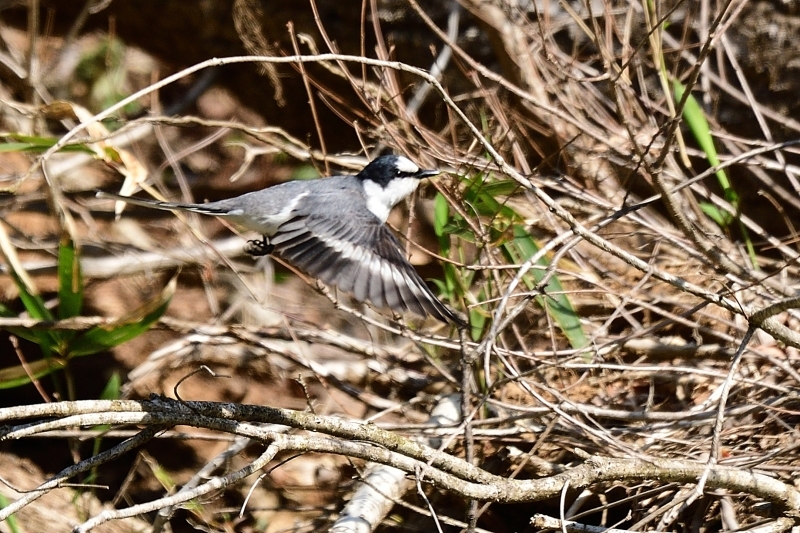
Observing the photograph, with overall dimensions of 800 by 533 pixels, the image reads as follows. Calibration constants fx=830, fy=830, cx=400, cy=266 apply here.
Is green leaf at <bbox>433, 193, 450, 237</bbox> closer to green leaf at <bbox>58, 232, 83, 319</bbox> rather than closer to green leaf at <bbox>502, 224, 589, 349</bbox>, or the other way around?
green leaf at <bbox>502, 224, 589, 349</bbox>

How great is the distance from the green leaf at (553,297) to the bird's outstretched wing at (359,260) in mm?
438

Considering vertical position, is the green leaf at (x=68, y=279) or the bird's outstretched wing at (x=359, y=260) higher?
the bird's outstretched wing at (x=359, y=260)

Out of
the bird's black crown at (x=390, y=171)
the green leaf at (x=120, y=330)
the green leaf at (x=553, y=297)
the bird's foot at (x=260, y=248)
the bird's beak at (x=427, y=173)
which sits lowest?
the green leaf at (x=120, y=330)

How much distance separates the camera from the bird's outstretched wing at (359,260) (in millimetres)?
2303

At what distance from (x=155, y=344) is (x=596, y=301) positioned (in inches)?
82.6

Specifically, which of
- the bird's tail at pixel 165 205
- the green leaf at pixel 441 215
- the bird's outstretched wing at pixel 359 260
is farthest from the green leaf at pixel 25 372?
the green leaf at pixel 441 215

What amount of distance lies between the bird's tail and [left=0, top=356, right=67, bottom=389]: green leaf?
73cm

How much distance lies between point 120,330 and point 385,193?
1.15m

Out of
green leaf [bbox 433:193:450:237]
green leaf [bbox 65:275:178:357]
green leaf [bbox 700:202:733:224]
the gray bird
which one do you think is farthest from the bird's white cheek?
green leaf [bbox 700:202:733:224]

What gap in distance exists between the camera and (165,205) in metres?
2.81

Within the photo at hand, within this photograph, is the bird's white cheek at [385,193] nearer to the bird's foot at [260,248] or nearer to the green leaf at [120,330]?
the bird's foot at [260,248]

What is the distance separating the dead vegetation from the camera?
7.05 ft

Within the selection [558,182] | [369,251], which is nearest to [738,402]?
[558,182]

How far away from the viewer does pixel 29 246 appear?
144 inches
